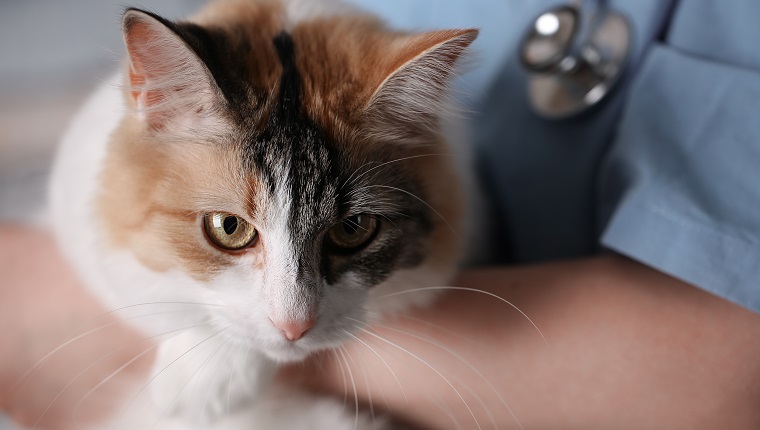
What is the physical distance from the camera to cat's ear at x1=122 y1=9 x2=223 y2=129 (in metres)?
0.70

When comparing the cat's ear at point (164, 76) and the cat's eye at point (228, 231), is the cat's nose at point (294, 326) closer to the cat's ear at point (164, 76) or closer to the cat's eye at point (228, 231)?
the cat's eye at point (228, 231)

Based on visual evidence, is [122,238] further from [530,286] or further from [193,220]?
[530,286]

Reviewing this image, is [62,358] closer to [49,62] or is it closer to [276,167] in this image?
[276,167]

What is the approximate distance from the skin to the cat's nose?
0.17 metres

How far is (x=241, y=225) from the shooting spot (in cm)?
80

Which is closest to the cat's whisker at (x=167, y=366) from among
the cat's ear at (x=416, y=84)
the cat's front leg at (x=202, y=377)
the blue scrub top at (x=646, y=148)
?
the cat's front leg at (x=202, y=377)

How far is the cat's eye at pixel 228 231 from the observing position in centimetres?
80

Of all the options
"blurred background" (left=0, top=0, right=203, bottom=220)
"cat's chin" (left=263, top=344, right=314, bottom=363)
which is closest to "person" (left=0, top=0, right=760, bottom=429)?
"cat's chin" (left=263, top=344, right=314, bottom=363)

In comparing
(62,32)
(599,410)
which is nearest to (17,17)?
(62,32)

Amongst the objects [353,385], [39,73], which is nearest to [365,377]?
[353,385]

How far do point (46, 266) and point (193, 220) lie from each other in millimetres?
605

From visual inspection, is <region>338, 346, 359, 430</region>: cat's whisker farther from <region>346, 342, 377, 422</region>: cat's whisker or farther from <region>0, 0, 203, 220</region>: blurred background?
<region>0, 0, 203, 220</region>: blurred background

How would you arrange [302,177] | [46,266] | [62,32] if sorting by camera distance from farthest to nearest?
[62,32] → [46,266] → [302,177]

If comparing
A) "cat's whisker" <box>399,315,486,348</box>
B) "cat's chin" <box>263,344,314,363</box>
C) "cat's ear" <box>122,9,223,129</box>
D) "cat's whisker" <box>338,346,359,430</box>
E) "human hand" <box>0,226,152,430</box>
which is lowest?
"human hand" <box>0,226,152,430</box>
